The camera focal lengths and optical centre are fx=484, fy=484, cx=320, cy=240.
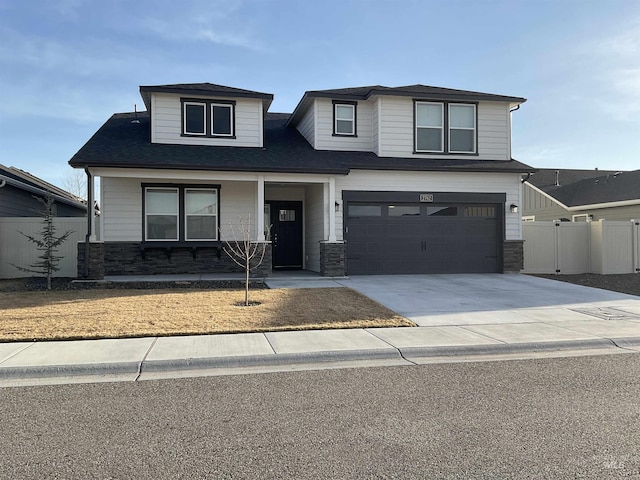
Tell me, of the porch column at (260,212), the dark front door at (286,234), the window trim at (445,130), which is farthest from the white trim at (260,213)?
the window trim at (445,130)

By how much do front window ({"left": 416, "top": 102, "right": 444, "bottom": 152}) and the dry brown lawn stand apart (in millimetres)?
7140

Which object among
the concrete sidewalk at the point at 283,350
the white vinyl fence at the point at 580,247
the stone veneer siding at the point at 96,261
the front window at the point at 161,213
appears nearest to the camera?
the concrete sidewalk at the point at 283,350

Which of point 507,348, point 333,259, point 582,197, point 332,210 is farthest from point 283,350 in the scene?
point 582,197

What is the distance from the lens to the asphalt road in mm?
3406

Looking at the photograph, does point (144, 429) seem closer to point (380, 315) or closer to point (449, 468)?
point (449, 468)

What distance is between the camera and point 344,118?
16703 millimetres

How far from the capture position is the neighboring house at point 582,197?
2314 centimetres

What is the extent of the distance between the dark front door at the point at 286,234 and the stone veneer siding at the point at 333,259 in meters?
3.56

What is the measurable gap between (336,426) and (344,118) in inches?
545

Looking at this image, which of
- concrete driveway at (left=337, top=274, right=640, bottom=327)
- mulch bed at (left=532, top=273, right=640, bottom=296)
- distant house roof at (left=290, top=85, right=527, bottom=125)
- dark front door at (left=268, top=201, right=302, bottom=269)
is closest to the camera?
concrete driveway at (left=337, top=274, right=640, bottom=327)

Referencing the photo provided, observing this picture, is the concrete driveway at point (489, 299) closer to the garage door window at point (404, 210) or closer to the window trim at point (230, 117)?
the garage door window at point (404, 210)

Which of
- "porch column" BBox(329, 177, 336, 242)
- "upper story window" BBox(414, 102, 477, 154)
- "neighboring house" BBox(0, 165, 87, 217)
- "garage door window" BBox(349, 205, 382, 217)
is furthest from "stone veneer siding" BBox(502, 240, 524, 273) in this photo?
"neighboring house" BBox(0, 165, 87, 217)

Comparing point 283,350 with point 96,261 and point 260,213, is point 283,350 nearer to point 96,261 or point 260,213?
point 260,213

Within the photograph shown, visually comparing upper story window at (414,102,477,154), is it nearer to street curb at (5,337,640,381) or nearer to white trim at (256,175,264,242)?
white trim at (256,175,264,242)
